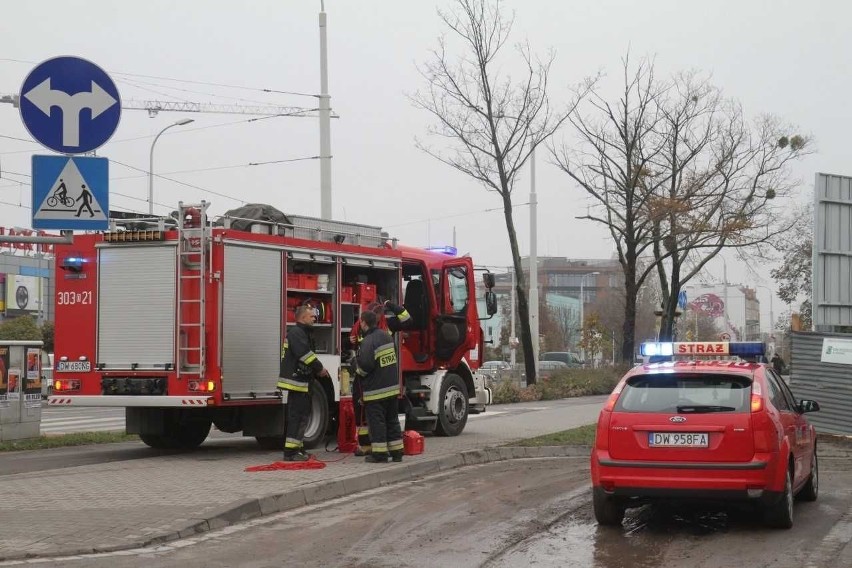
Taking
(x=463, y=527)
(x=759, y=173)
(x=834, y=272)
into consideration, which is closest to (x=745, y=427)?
(x=463, y=527)

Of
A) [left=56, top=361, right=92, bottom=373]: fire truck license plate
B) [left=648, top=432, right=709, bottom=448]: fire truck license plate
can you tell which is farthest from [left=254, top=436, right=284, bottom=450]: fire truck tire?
[left=648, top=432, right=709, bottom=448]: fire truck license plate

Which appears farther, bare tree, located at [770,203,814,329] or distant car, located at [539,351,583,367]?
distant car, located at [539,351,583,367]

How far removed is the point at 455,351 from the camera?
16.8m

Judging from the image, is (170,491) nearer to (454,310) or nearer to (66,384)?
(66,384)

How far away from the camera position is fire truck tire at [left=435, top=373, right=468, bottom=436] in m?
16.4

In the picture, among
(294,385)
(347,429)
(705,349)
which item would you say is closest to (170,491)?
(294,385)

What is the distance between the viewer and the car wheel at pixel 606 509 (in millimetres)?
8578

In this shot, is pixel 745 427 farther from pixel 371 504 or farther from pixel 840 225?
pixel 840 225

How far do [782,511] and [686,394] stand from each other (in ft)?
3.84

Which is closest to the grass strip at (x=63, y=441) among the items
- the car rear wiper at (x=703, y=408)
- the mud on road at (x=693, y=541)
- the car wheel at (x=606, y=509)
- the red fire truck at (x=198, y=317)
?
the red fire truck at (x=198, y=317)

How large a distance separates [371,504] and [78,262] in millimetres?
5836

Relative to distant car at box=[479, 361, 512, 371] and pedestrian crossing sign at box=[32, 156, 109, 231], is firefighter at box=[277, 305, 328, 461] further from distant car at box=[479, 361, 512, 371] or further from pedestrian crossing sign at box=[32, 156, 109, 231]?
distant car at box=[479, 361, 512, 371]

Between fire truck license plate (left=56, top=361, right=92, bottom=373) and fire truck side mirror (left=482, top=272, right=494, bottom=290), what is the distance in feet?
22.0

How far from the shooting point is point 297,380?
40.5 feet
